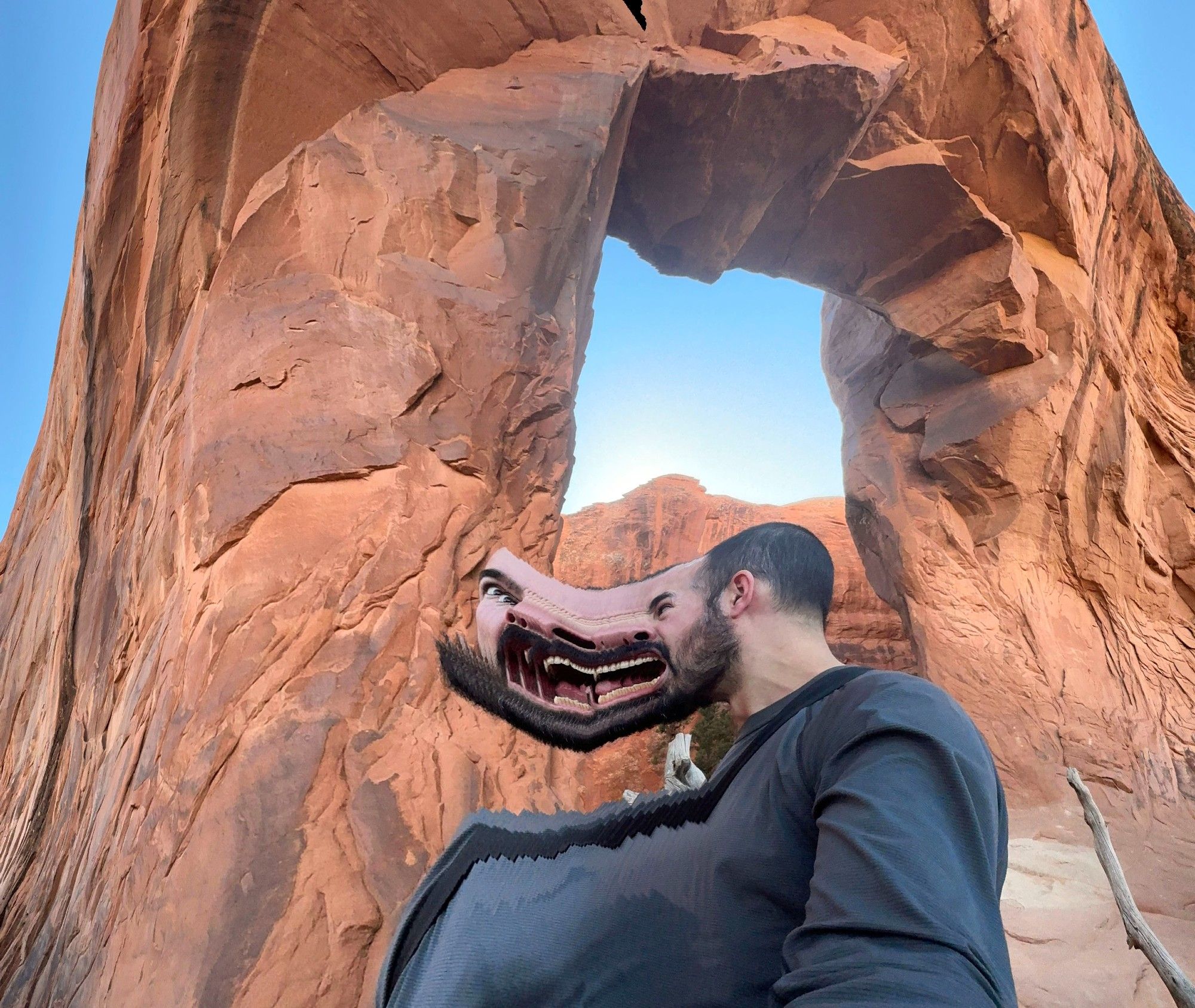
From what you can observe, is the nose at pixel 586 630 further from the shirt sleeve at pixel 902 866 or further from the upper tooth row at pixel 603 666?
the shirt sleeve at pixel 902 866

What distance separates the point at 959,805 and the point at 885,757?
9 cm

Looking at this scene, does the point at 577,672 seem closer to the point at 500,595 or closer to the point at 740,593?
the point at 500,595

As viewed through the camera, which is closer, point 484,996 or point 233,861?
point 484,996

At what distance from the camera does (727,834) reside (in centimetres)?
105

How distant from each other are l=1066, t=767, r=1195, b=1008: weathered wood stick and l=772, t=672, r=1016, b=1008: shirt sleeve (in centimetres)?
205

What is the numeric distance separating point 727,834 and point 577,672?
0.38 metres

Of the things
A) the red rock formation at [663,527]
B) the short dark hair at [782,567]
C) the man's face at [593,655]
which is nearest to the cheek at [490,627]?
the man's face at [593,655]

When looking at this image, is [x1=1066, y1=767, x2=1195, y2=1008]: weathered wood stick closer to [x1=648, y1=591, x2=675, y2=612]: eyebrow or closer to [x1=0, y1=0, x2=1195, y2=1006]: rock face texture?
[x1=0, y1=0, x2=1195, y2=1006]: rock face texture

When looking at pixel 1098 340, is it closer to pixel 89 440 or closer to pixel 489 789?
pixel 489 789

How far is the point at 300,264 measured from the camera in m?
3.22

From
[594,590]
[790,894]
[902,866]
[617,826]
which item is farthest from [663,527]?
[902,866]

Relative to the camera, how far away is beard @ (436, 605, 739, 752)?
51.2 inches

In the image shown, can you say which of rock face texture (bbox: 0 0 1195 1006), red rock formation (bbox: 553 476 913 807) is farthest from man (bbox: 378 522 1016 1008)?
red rock formation (bbox: 553 476 913 807)

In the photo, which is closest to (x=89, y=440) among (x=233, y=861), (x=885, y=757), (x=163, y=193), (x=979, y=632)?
(x=163, y=193)
